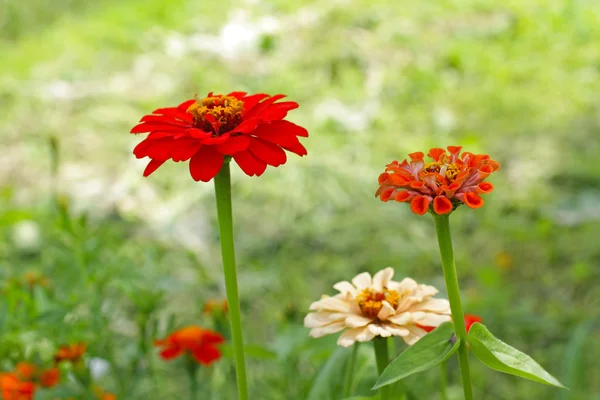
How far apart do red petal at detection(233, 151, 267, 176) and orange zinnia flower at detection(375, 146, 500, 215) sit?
0.08 meters

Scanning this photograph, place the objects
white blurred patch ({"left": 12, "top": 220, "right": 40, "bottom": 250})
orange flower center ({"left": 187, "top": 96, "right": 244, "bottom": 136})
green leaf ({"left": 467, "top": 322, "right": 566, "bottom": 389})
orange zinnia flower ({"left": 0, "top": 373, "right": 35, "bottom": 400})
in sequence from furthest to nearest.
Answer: white blurred patch ({"left": 12, "top": 220, "right": 40, "bottom": 250}) → orange zinnia flower ({"left": 0, "top": 373, "right": 35, "bottom": 400}) → orange flower center ({"left": 187, "top": 96, "right": 244, "bottom": 136}) → green leaf ({"left": 467, "top": 322, "right": 566, "bottom": 389})

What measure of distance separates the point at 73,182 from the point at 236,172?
1.66 ft

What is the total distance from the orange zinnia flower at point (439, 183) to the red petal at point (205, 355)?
41 centimetres

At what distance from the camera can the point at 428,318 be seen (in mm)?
487

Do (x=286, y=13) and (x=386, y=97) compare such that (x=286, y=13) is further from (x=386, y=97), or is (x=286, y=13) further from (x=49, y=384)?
(x=49, y=384)

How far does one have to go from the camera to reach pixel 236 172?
1.97 meters

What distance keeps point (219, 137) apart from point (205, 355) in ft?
1.30

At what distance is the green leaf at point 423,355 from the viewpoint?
41 cm

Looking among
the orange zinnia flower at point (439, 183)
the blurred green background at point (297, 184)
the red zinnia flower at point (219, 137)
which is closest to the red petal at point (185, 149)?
the red zinnia flower at point (219, 137)

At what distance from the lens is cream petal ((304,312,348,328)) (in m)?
0.49

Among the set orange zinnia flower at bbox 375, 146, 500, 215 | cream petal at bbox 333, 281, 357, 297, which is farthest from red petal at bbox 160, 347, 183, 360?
orange zinnia flower at bbox 375, 146, 500, 215

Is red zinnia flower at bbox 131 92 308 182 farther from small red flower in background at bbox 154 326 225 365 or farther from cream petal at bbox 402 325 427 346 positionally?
small red flower in background at bbox 154 326 225 365

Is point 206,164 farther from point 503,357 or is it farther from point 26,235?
point 26,235

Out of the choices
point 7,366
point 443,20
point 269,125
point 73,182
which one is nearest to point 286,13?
point 443,20
